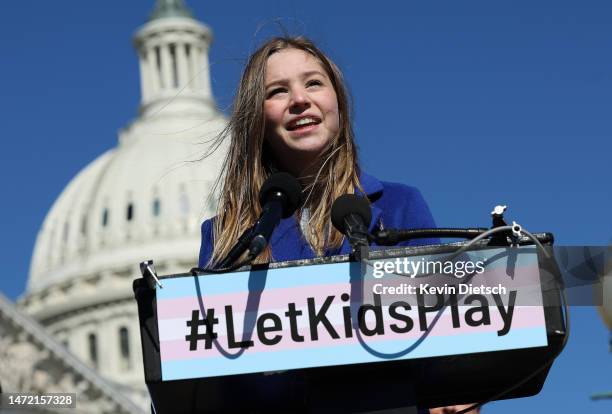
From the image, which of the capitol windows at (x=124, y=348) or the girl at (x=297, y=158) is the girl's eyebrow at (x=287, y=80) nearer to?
the girl at (x=297, y=158)

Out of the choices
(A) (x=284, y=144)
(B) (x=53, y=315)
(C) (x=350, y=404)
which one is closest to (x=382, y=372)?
(C) (x=350, y=404)

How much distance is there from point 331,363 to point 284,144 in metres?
0.90

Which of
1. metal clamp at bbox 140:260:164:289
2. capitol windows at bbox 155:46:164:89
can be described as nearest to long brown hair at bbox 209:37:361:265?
metal clamp at bbox 140:260:164:289

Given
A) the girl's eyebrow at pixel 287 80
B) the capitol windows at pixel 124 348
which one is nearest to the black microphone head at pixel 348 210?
the girl's eyebrow at pixel 287 80

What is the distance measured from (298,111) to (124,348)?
9677 centimetres

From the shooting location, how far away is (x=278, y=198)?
208 inches

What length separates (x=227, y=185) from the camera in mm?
5715

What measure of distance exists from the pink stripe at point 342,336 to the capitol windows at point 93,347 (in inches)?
3839

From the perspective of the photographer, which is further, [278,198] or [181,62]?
[181,62]

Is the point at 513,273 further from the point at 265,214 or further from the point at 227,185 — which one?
the point at 227,185

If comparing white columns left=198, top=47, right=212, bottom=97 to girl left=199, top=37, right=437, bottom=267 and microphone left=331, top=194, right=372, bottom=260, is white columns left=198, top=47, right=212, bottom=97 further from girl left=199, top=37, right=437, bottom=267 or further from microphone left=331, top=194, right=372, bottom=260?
microphone left=331, top=194, right=372, bottom=260

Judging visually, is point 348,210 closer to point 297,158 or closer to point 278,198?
point 278,198

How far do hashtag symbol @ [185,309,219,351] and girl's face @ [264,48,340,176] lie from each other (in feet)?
2.54

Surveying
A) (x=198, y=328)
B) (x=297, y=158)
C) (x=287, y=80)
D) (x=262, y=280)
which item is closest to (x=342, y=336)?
(x=262, y=280)
